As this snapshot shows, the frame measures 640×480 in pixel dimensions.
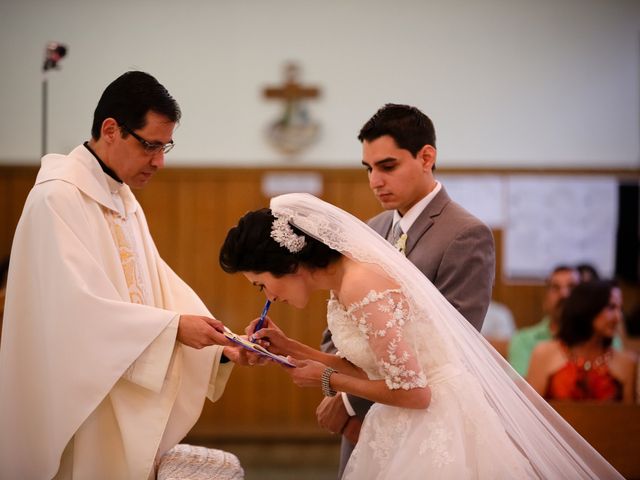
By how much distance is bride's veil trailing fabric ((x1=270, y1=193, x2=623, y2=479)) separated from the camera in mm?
2656

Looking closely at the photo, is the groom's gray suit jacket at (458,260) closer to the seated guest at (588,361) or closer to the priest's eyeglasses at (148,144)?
the priest's eyeglasses at (148,144)

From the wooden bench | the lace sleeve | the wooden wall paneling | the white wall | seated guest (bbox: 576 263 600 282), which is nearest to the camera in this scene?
the lace sleeve

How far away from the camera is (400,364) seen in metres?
2.52

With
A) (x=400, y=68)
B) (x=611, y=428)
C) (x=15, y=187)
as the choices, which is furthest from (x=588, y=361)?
(x=15, y=187)

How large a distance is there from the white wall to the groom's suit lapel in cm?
500

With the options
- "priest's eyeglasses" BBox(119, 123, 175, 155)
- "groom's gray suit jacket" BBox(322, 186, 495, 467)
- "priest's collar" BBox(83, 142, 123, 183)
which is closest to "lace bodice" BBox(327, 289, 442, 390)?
"groom's gray suit jacket" BBox(322, 186, 495, 467)

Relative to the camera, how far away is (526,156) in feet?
26.7

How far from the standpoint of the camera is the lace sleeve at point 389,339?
8.29ft

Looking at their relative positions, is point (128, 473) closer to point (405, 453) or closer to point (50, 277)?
point (50, 277)

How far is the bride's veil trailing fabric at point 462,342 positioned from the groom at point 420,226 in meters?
0.21

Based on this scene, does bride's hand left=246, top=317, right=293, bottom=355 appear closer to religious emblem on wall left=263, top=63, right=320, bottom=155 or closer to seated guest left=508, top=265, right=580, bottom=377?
seated guest left=508, top=265, right=580, bottom=377

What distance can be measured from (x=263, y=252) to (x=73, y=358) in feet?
2.39

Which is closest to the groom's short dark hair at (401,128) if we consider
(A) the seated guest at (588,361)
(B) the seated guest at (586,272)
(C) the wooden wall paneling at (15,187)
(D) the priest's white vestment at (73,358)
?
(D) the priest's white vestment at (73,358)

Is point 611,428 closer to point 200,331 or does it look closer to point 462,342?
point 462,342
